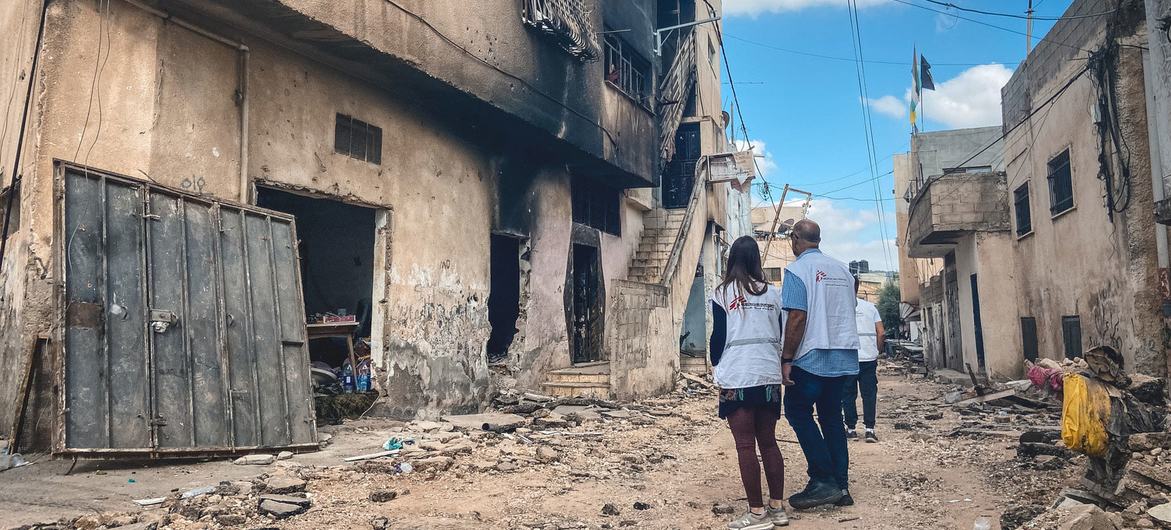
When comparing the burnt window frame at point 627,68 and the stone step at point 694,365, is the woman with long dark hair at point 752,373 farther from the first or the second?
the stone step at point 694,365

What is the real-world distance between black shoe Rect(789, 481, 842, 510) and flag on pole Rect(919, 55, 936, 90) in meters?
21.2

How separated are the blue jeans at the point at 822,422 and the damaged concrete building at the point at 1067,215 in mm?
6038

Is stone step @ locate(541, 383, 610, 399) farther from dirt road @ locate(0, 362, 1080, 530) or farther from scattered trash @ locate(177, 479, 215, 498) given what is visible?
scattered trash @ locate(177, 479, 215, 498)

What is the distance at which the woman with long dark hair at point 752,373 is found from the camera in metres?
4.07

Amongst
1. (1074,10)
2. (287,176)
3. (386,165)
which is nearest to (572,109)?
(386,165)

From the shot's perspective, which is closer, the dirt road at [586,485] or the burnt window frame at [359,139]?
the dirt road at [586,485]

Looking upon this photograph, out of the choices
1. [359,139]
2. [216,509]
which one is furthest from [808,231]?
[359,139]

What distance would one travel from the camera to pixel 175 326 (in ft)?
18.0

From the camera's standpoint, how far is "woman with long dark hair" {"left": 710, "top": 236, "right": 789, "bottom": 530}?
407 cm

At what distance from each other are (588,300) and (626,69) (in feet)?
15.5

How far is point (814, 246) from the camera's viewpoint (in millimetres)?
4855

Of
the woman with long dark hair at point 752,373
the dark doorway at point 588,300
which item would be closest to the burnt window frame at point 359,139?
the woman with long dark hair at point 752,373

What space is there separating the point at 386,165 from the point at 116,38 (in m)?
3.02

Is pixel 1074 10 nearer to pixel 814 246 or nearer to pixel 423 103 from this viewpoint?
pixel 814 246
